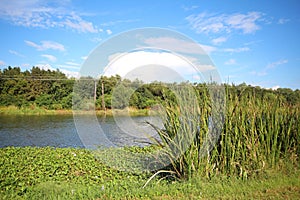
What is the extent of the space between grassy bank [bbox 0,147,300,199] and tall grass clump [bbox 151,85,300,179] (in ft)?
0.75

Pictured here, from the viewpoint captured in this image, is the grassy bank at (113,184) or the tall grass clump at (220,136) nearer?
the grassy bank at (113,184)

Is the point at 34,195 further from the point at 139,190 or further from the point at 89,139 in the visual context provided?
the point at 89,139

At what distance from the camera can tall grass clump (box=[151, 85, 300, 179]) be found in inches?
183

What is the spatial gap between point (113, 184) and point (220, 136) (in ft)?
6.61

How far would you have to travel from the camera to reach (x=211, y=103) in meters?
4.98

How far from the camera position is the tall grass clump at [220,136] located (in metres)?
4.65

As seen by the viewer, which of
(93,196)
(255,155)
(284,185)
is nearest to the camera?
(93,196)

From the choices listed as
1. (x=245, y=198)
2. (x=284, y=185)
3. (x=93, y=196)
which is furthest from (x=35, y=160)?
(x=284, y=185)

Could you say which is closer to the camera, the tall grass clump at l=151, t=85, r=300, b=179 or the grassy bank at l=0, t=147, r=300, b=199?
the grassy bank at l=0, t=147, r=300, b=199

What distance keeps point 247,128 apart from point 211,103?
0.85 metres

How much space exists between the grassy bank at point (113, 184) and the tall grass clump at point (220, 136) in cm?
23

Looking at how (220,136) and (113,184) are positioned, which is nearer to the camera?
(113,184)

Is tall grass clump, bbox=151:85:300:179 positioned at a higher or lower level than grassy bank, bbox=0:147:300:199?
higher

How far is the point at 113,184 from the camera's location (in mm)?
4359
